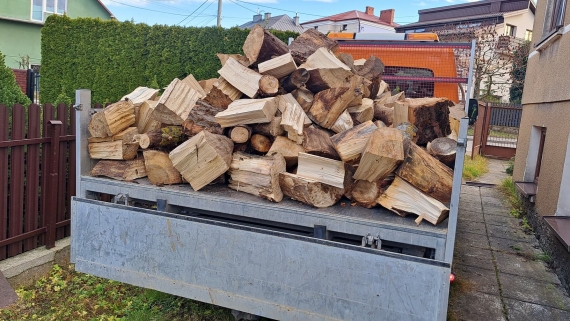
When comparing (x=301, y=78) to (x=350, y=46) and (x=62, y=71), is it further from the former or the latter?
(x=62, y=71)

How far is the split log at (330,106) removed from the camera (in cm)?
296

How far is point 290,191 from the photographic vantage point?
2619 millimetres

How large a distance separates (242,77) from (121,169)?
105 cm

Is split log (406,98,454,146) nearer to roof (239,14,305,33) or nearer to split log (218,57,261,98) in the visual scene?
split log (218,57,261,98)

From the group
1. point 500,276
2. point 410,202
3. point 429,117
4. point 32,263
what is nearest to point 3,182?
point 32,263

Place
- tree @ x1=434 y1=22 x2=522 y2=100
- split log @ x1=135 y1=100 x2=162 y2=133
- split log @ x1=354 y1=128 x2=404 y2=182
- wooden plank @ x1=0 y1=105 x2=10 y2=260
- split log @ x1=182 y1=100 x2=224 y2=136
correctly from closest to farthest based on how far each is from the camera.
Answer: split log @ x1=354 y1=128 x2=404 y2=182 < split log @ x1=182 y1=100 x2=224 y2=136 < split log @ x1=135 y1=100 x2=162 y2=133 < wooden plank @ x1=0 y1=105 x2=10 y2=260 < tree @ x1=434 y1=22 x2=522 y2=100

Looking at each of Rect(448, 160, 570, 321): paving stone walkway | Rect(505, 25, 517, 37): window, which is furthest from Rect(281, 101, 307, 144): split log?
Rect(505, 25, 517, 37): window

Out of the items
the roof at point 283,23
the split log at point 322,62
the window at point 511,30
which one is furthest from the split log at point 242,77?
the roof at point 283,23

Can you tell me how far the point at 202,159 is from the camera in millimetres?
2668

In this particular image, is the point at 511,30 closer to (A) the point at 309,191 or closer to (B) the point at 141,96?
(B) the point at 141,96

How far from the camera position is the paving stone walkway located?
383 cm

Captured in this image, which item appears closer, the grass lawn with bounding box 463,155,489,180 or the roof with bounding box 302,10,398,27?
the grass lawn with bounding box 463,155,489,180

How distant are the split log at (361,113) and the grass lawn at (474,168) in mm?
7366

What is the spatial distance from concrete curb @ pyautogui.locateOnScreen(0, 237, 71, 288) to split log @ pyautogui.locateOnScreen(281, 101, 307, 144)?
3.02 metres
